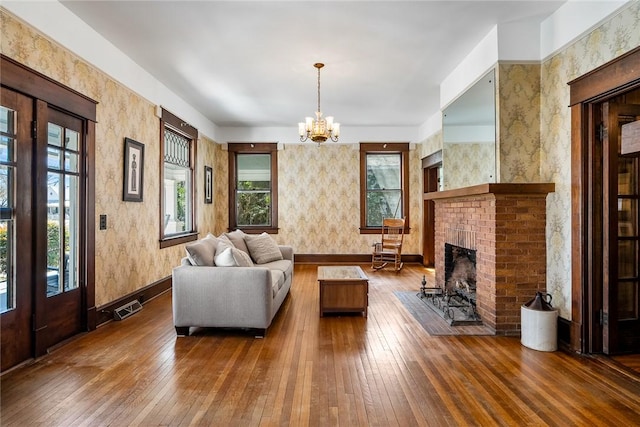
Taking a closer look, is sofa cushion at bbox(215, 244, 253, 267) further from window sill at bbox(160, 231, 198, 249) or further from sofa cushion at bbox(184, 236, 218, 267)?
window sill at bbox(160, 231, 198, 249)

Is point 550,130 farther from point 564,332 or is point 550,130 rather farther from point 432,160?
point 432,160

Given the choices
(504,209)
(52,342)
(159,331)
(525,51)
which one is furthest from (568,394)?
(52,342)

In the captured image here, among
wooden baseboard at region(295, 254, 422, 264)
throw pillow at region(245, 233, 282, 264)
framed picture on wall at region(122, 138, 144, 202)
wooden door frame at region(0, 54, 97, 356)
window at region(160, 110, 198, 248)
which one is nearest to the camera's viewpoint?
wooden door frame at region(0, 54, 97, 356)

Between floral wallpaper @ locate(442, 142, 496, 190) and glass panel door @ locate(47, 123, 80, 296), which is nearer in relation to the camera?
glass panel door @ locate(47, 123, 80, 296)

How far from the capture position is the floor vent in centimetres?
384

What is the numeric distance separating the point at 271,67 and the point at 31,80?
2388 millimetres

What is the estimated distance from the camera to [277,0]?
2.97m

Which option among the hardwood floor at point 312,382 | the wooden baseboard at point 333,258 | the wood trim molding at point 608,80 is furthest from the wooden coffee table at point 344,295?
the wooden baseboard at point 333,258

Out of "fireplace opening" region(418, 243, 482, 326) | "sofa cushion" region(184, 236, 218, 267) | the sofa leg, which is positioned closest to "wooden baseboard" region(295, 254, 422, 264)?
"fireplace opening" region(418, 243, 482, 326)

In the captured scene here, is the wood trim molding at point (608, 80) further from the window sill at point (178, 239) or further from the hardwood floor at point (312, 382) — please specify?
the window sill at point (178, 239)

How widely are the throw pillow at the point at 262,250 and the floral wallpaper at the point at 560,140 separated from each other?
3205 mm

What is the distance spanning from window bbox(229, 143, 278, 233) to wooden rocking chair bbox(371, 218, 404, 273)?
→ 2.19 metres

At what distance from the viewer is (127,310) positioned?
13.2 feet

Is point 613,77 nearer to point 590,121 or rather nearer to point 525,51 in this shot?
point 590,121
